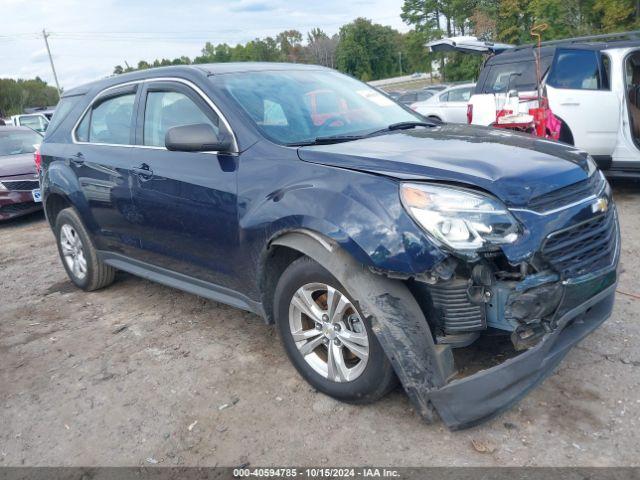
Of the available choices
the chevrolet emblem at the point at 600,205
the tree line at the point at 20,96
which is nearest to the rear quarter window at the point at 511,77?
the chevrolet emblem at the point at 600,205

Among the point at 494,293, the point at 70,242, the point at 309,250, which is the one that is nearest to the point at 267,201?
the point at 309,250

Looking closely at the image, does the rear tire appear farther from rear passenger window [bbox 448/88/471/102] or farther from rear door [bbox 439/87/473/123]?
rear passenger window [bbox 448/88/471/102]

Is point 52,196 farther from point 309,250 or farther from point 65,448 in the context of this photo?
point 309,250

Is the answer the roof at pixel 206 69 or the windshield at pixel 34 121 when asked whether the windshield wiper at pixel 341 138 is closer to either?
the roof at pixel 206 69

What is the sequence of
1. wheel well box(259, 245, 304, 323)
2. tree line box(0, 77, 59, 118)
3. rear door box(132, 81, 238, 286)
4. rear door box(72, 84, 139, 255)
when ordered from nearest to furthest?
1. wheel well box(259, 245, 304, 323)
2. rear door box(132, 81, 238, 286)
3. rear door box(72, 84, 139, 255)
4. tree line box(0, 77, 59, 118)

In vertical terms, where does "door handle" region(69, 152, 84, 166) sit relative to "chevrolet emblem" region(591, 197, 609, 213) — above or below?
above

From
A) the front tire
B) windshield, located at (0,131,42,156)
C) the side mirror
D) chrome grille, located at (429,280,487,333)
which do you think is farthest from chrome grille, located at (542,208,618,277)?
windshield, located at (0,131,42,156)

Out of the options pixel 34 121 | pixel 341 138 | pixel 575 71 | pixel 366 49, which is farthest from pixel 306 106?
pixel 366 49

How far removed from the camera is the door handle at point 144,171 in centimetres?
381

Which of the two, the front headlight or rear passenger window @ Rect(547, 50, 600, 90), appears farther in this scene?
rear passenger window @ Rect(547, 50, 600, 90)

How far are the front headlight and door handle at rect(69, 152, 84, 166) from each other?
3.11m

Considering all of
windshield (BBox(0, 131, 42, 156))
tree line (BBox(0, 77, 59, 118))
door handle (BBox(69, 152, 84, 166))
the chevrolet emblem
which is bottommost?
the chevrolet emblem

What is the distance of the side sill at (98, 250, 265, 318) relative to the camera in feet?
11.3

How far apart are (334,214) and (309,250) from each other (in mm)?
245
